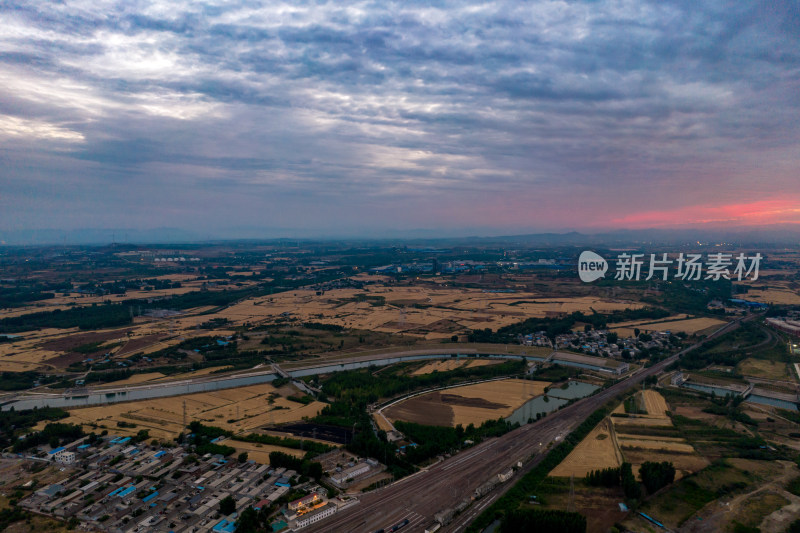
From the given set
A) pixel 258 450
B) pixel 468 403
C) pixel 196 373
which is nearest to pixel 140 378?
pixel 196 373

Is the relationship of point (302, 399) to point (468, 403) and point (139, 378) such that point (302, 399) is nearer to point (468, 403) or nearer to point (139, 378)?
point (468, 403)

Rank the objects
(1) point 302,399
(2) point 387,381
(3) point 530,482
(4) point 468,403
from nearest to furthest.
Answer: (3) point 530,482 → (4) point 468,403 → (1) point 302,399 → (2) point 387,381

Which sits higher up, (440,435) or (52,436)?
(440,435)

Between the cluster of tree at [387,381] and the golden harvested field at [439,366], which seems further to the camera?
the golden harvested field at [439,366]

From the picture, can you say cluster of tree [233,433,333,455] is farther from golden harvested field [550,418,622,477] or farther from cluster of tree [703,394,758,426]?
cluster of tree [703,394,758,426]

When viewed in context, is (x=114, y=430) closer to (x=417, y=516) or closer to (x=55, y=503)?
(x=55, y=503)

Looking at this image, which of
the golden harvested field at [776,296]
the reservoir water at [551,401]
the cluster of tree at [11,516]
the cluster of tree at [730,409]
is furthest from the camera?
the golden harvested field at [776,296]

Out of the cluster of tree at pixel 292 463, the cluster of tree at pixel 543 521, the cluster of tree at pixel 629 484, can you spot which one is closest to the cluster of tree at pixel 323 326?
the cluster of tree at pixel 292 463

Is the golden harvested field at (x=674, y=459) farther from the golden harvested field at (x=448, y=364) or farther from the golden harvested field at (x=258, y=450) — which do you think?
the golden harvested field at (x=448, y=364)
